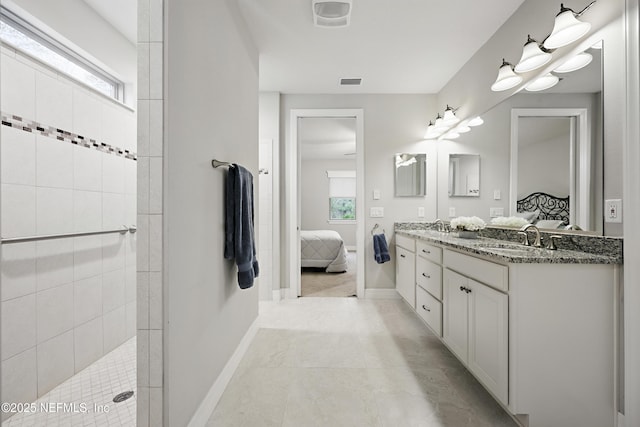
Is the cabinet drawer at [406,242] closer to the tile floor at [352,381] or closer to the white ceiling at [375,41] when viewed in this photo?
the tile floor at [352,381]

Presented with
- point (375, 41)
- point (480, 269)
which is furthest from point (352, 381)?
point (375, 41)

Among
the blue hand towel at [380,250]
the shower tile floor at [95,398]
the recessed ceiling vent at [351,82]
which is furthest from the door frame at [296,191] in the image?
the shower tile floor at [95,398]

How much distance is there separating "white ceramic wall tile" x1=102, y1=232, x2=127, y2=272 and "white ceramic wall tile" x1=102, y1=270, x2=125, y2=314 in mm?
47

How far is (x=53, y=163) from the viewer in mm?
1838

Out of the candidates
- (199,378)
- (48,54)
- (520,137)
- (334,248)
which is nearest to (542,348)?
(520,137)

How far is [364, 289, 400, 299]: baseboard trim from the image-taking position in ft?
12.5

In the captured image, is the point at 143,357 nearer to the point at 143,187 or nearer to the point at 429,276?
the point at 143,187

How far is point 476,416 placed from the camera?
5.52 ft

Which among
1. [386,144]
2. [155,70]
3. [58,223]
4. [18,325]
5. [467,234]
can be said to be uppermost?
[386,144]

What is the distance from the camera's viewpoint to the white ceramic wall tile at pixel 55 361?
5.75ft

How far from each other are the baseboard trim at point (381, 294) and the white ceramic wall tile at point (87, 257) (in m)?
2.75

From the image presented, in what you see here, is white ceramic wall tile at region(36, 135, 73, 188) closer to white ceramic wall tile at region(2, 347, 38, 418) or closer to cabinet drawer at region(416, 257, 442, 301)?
white ceramic wall tile at region(2, 347, 38, 418)

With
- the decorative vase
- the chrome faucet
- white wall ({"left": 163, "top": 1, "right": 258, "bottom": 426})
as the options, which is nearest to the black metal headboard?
the chrome faucet

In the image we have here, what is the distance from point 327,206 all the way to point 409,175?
4869 millimetres
